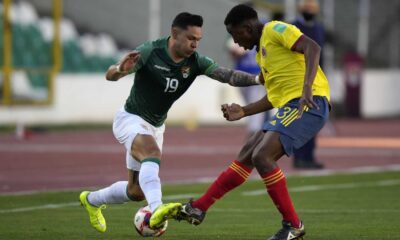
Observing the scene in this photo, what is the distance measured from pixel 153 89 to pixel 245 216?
253 centimetres

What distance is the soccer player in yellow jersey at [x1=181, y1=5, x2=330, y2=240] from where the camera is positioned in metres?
10.2

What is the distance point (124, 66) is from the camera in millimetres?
10383

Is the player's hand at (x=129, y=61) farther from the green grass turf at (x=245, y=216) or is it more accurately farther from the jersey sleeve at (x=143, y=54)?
the green grass turf at (x=245, y=216)

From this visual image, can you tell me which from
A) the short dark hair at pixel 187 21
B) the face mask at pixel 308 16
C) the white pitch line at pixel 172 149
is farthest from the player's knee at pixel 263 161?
the white pitch line at pixel 172 149

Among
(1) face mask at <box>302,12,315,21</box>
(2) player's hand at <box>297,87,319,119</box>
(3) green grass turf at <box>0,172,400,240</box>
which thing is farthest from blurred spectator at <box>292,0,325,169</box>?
(2) player's hand at <box>297,87,319,119</box>

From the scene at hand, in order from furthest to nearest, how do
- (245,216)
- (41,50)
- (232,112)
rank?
(41,50), (245,216), (232,112)

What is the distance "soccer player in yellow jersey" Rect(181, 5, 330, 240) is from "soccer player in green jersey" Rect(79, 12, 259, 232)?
502 mm

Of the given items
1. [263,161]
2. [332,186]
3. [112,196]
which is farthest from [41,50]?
[263,161]

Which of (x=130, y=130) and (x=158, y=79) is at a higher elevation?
(x=158, y=79)

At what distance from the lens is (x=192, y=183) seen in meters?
17.3

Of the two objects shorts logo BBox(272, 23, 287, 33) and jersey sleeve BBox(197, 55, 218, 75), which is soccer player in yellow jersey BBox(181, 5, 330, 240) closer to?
shorts logo BBox(272, 23, 287, 33)

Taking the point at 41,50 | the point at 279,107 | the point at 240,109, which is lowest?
the point at 41,50

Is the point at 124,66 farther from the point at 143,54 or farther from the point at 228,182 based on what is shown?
the point at 228,182

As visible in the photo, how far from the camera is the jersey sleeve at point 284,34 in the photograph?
1033 centimetres
